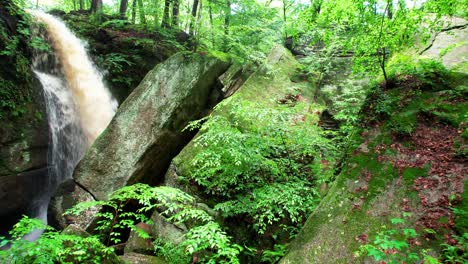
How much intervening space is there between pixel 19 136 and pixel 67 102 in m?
2.01

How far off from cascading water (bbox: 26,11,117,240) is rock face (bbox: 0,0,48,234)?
0.31 meters

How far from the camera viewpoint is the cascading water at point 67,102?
8773 millimetres

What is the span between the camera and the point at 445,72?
5.00 m

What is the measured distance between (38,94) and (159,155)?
15.8ft

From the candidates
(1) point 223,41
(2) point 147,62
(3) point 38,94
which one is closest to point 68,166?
(3) point 38,94

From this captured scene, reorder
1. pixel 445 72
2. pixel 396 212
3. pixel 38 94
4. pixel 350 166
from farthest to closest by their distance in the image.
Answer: pixel 38 94 < pixel 445 72 < pixel 350 166 < pixel 396 212

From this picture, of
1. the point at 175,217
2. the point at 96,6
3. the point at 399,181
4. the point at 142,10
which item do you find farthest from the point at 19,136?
the point at 399,181

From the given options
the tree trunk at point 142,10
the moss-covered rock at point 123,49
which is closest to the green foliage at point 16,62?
the moss-covered rock at point 123,49

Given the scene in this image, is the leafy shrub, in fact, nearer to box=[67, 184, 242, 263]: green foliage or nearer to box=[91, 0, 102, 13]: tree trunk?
box=[67, 184, 242, 263]: green foliage

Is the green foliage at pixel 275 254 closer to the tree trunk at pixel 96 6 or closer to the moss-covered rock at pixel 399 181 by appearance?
the moss-covered rock at pixel 399 181

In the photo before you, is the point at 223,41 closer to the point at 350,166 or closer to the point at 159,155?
the point at 159,155

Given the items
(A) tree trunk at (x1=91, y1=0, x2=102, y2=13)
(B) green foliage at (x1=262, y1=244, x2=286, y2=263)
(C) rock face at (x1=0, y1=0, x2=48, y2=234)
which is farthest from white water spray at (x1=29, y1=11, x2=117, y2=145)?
(B) green foliage at (x1=262, y1=244, x2=286, y2=263)

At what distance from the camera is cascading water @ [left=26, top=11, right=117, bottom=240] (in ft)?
28.8

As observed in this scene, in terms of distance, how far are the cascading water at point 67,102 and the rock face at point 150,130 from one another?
2025 mm
